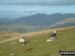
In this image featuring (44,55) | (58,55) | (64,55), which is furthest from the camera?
(44,55)

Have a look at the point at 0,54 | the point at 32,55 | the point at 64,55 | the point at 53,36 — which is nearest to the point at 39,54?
the point at 32,55

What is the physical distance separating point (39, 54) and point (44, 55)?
6.76 ft

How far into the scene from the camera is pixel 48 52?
62125mm

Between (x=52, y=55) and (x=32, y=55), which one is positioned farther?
(x=32, y=55)

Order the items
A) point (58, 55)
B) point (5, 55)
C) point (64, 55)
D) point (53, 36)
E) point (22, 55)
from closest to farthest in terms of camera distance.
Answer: point (64, 55) → point (58, 55) → point (22, 55) → point (5, 55) → point (53, 36)

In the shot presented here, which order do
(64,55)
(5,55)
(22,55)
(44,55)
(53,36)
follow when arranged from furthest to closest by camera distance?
1. (53,36)
2. (5,55)
3. (22,55)
4. (44,55)
5. (64,55)

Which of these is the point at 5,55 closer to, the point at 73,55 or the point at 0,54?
the point at 0,54

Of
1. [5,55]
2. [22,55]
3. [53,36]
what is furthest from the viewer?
[53,36]

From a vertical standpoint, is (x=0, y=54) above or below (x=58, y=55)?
below

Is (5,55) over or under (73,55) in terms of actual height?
under

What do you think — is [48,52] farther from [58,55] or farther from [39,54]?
[58,55]

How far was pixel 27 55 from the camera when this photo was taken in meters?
63.5

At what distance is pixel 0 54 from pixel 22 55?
41.0ft

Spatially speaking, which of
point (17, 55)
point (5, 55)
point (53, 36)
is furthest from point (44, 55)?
point (53, 36)
